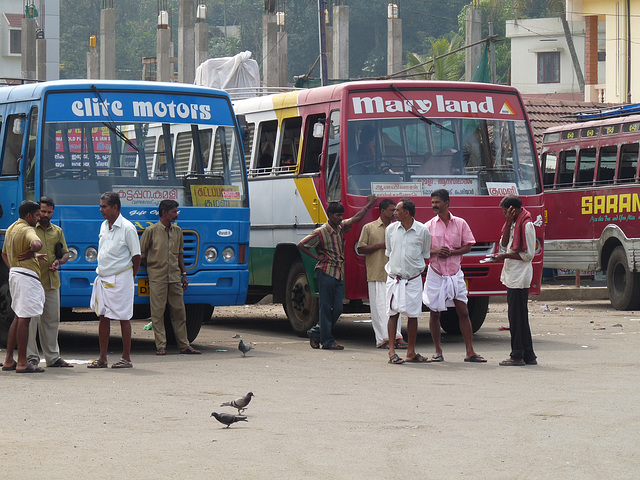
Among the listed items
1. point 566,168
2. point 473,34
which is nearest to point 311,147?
point 566,168

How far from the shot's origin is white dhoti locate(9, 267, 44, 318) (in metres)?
10.9

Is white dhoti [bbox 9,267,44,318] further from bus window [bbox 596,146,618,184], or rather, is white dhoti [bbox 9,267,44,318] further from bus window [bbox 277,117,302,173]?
bus window [bbox 596,146,618,184]

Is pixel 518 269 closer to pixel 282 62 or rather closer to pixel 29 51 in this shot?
pixel 282 62

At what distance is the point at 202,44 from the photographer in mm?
31312

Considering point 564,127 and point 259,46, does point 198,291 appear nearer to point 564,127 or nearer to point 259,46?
point 564,127

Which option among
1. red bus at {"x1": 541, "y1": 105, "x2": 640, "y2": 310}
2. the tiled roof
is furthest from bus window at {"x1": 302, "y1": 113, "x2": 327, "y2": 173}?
the tiled roof

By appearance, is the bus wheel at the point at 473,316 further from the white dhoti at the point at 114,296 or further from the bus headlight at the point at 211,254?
the white dhoti at the point at 114,296

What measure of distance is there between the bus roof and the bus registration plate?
6.75 feet

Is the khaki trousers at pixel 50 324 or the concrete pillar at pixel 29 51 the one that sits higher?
the concrete pillar at pixel 29 51

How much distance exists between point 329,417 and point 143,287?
4.58 m

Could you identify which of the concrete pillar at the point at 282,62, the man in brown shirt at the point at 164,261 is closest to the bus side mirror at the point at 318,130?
the man in brown shirt at the point at 164,261

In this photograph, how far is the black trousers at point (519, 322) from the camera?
11.6 metres

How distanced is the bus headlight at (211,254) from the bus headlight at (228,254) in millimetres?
103

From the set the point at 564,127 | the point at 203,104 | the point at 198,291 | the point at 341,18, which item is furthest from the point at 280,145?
the point at 341,18
